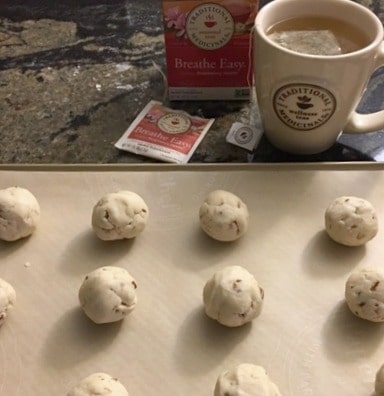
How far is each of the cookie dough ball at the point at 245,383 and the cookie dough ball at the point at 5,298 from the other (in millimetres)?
285

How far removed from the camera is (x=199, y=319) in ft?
2.46

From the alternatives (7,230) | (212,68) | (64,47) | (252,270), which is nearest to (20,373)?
(7,230)

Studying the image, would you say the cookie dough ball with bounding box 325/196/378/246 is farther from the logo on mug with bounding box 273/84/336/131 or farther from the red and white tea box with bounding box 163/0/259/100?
the red and white tea box with bounding box 163/0/259/100

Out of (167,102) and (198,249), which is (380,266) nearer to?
Answer: (198,249)

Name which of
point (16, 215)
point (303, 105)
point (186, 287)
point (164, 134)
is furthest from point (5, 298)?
point (303, 105)

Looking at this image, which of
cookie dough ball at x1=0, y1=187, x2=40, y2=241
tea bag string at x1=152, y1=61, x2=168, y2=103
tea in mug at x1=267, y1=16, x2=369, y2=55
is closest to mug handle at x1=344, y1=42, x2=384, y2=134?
tea in mug at x1=267, y1=16, x2=369, y2=55

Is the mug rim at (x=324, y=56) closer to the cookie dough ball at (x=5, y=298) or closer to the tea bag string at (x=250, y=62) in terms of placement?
the tea bag string at (x=250, y=62)

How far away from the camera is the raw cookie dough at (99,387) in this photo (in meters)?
0.65

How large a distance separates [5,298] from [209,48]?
1.63 feet

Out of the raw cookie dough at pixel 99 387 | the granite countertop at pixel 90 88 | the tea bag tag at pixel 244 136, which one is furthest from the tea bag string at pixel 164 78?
the raw cookie dough at pixel 99 387

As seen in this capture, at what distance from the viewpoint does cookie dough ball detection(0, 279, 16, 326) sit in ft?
2.40

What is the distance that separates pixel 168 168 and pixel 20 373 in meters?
0.37

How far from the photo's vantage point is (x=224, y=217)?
31.6 inches

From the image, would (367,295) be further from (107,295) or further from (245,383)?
(107,295)
